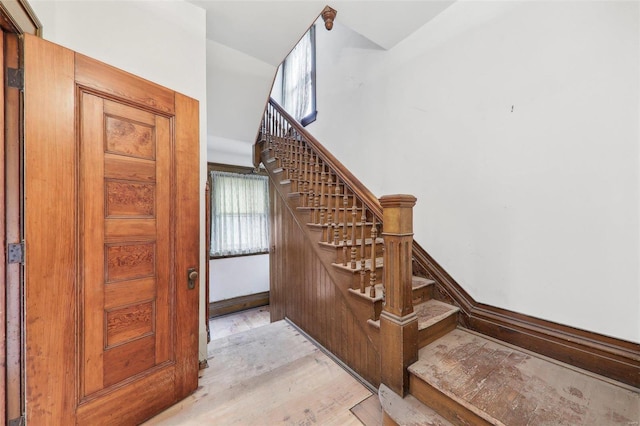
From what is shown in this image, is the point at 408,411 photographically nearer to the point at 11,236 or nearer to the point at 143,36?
the point at 11,236

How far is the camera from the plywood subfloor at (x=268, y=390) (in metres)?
1.35

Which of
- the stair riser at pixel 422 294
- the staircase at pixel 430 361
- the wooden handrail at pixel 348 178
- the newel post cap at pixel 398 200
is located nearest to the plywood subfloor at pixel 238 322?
the staircase at pixel 430 361

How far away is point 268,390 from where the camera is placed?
156cm

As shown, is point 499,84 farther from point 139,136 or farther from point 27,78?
point 27,78

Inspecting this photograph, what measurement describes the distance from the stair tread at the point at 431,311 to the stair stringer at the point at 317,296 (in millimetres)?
363

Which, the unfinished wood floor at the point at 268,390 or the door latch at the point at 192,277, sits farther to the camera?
the door latch at the point at 192,277

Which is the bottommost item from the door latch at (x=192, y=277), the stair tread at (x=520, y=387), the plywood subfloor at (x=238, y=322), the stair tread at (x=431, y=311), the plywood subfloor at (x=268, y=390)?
the plywood subfloor at (x=238, y=322)

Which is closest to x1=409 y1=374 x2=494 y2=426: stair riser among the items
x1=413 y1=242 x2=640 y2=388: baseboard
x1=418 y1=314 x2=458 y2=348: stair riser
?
x1=418 y1=314 x2=458 y2=348: stair riser

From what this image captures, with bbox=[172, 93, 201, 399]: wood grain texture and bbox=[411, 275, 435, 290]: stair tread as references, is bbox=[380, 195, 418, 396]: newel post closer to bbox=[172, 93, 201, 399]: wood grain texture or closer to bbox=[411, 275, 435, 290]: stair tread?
bbox=[411, 275, 435, 290]: stair tread

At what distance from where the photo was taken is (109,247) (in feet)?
4.06

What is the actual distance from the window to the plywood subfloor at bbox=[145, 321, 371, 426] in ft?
10.7

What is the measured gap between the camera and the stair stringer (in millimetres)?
1659

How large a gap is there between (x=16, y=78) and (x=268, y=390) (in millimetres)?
2010

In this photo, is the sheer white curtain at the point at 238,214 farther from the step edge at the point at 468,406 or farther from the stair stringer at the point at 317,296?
the step edge at the point at 468,406
